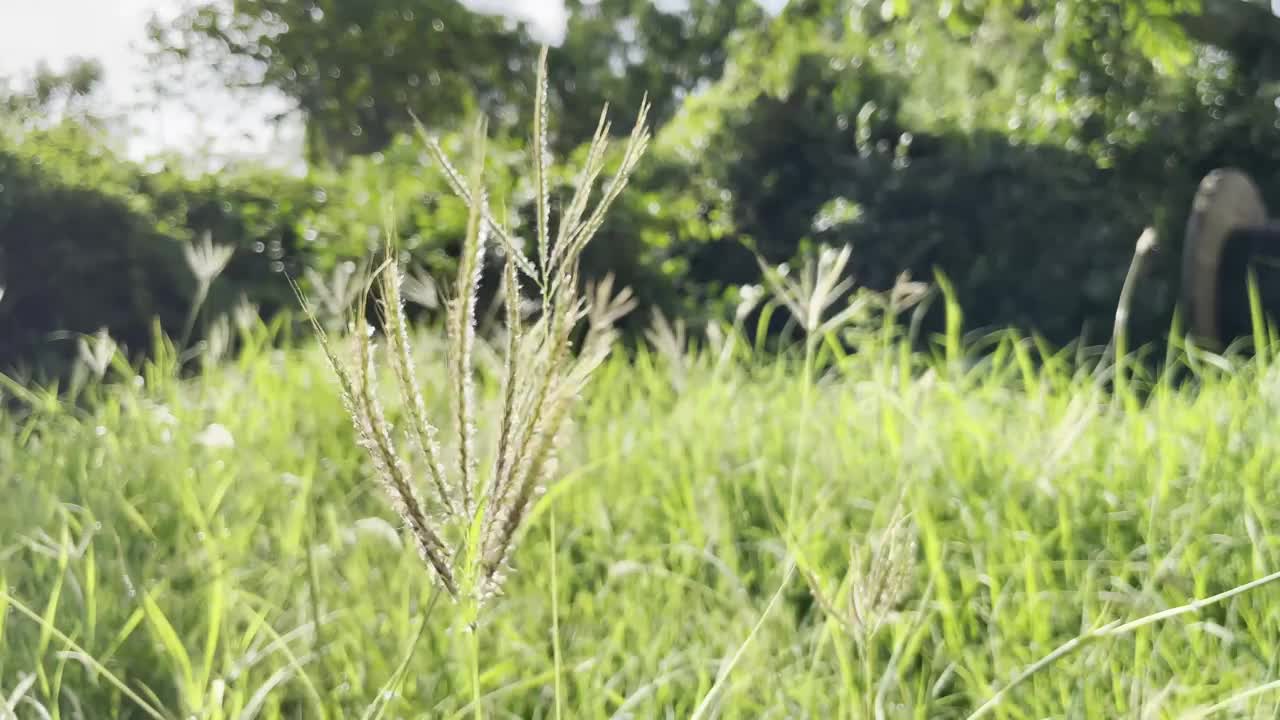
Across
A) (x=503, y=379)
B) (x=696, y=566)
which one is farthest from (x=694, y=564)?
(x=503, y=379)

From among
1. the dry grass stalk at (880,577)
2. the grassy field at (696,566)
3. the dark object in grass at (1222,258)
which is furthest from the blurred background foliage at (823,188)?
the dry grass stalk at (880,577)

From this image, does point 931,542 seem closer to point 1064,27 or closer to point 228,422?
point 228,422

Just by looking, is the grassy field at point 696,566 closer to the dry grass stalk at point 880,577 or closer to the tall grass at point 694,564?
the tall grass at point 694,564

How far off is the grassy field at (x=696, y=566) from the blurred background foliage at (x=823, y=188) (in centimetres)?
237

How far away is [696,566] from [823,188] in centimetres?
503

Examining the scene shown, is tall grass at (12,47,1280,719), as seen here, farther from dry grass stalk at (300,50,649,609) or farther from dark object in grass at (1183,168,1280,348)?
dark object in grass at (1183,168,1280,348)

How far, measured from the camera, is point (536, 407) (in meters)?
0.49

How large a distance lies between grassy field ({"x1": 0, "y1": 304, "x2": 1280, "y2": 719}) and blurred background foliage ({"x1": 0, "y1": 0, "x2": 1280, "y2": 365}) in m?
2.37

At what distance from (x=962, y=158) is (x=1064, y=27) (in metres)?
2.52

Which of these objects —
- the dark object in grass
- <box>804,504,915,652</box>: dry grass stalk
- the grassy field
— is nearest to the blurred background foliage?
the dark object in grass

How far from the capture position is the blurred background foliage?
5.30 metres

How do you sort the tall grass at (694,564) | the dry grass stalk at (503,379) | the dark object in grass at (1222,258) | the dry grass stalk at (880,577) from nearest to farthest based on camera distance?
the dry grass stalk at (503,379) < the dry grass stalk at (880,577) < the tall grass at (694,564) < the dark object in grass at (1222,258)

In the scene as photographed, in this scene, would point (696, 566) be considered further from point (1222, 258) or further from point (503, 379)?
point (1222, 258)

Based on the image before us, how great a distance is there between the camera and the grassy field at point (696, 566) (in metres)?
1.47
